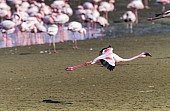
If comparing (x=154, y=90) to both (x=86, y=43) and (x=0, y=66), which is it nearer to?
(x=0, y=66)

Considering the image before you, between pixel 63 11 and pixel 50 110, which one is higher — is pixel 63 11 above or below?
above

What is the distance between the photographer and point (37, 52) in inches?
593

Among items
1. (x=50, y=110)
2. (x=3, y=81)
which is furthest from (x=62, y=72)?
(x=50, y=110)

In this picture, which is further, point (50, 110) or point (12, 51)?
point (12, 51)

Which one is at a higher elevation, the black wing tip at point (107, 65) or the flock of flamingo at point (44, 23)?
the flock of flamingo at point (44, 23)

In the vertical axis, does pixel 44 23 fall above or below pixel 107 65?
above

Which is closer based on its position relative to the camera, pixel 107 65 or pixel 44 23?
pixel 107 65

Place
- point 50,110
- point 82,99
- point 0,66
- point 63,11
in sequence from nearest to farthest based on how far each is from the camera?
point 50,110, point 82,99, point 0,66, point 63,11

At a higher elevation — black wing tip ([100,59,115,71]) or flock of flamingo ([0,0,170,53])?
flock of flamingo ([0,0,170,53])

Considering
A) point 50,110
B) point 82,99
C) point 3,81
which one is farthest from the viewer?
point 3,81

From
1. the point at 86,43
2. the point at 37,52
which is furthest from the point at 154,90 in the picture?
the point at 86,43

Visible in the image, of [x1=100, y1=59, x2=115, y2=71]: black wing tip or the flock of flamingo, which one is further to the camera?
the flock of flamingo

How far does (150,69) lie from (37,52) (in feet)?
15.6

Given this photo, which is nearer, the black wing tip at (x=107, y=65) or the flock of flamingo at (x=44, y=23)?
the black wing tip at (x=107, y=65)
